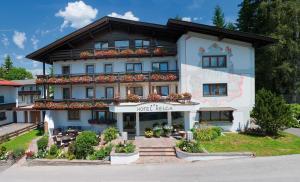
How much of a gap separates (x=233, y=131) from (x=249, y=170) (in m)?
10.7

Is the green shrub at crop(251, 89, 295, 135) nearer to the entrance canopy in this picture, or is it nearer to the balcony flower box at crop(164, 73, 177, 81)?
the entrance canopy

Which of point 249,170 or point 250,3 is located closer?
point 249,170

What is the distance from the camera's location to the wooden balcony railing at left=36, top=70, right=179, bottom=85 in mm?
25531

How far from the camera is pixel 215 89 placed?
24.9 m

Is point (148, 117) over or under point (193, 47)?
under

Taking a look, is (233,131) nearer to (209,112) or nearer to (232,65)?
(209,112)

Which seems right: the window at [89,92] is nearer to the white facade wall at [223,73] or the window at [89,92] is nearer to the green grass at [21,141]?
the green grass at [21,141]

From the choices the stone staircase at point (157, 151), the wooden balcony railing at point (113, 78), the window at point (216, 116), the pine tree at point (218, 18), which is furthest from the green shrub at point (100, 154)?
the pine tree at point (218, 18)

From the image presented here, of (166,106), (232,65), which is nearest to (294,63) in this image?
(232,65)

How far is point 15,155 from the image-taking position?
18531 mm

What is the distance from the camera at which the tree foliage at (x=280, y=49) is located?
3192 cm

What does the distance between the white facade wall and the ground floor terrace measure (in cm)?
54

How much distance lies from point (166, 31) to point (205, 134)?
11.9 meters

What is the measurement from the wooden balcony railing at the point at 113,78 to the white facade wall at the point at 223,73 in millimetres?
1735
